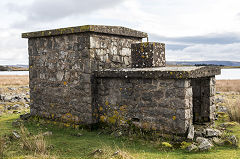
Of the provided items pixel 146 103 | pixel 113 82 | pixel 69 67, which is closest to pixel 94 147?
pixel 146 103

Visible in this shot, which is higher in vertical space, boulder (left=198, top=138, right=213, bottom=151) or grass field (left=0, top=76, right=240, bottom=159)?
boulder (left=198, top=138, right=213, bottom=151)

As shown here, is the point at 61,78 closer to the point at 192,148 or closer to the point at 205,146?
the point at 192,148

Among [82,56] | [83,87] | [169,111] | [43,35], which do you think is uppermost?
[43,35]

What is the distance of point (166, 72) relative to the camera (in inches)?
230

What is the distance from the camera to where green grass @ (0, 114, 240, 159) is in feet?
16.6

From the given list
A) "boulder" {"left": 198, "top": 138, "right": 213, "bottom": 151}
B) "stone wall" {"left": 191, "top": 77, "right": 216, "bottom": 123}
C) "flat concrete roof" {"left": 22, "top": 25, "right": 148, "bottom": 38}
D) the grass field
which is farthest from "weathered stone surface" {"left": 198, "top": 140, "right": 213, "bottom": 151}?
"flat concrete roof" {"left": 22, "top": 25, "right": 148, "bottom": 38}

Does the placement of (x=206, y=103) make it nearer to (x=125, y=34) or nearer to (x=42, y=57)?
(x=125, y=34)

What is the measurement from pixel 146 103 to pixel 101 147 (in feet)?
5.15

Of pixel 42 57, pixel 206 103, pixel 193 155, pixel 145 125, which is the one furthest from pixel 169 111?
pixel 42 57

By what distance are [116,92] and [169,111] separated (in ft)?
5.38

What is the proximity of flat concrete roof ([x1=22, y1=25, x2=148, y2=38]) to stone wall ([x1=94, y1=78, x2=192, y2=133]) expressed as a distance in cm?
144

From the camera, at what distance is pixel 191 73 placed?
5.64 meters

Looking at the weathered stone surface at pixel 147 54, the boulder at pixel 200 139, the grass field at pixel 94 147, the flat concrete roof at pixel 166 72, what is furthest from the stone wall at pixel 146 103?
the weathered stone surface at pixel 147 54

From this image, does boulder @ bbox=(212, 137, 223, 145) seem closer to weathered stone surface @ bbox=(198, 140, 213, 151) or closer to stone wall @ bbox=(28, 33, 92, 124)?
weathered stone surface @ bbox=(198, 140, 213, 151)
